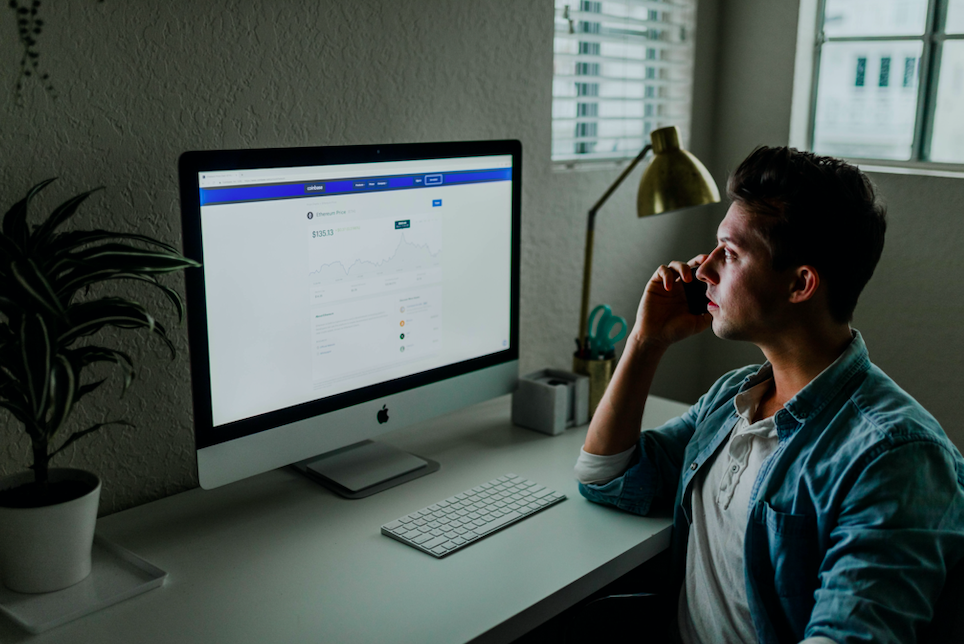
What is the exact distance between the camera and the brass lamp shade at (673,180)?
1.71 m

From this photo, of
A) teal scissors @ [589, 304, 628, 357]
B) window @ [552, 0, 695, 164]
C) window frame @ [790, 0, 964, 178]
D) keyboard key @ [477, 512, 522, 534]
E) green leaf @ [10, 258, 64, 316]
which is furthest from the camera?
window frame @ [790, 0, 964, 178]

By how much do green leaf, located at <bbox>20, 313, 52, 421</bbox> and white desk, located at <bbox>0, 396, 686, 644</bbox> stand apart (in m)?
0.30

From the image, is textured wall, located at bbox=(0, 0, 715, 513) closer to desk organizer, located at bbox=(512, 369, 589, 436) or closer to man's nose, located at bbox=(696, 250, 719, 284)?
desk organizer, located at bbox=(512, 369, 589, 436)

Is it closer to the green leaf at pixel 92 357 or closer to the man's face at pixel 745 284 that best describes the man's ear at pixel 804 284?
the man's face at pixel 745 284

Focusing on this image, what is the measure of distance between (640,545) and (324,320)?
0.61 metres

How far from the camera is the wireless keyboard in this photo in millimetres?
1300

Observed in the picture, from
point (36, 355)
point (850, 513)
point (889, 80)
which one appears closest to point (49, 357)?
point (36, 355)

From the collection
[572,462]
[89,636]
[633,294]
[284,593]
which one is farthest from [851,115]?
[89,636]

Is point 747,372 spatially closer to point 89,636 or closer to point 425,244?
point 425,244

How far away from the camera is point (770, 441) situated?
4.19ft

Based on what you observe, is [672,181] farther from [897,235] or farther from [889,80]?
[889,80]

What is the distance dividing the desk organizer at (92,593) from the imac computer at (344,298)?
0.51 ft

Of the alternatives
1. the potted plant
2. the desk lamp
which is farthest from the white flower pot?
the desk lamp

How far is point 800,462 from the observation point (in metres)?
1.20
